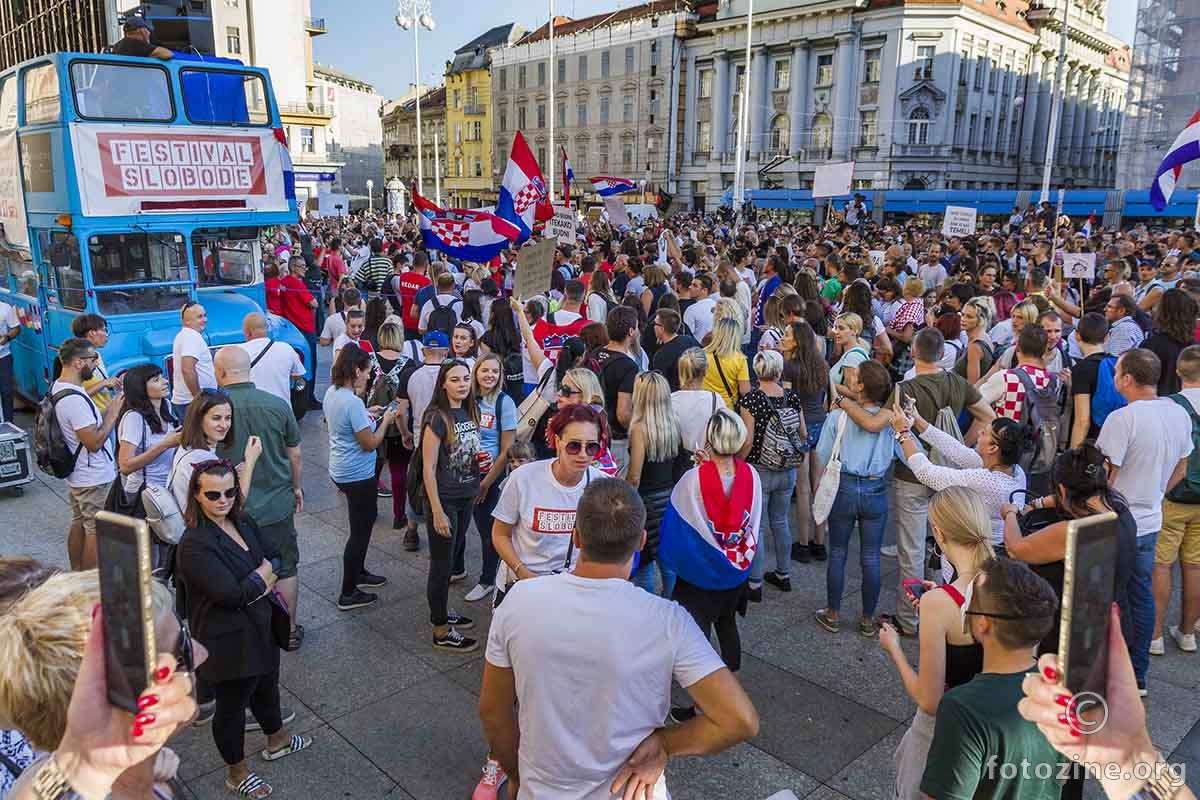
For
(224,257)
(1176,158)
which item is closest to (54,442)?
(224,257)

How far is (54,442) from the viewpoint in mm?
5246

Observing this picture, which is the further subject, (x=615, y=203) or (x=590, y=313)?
(x=615, y=203)

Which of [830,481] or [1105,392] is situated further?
[1105,392]

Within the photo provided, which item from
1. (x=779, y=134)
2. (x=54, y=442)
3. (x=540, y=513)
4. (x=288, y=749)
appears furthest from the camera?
(x=779, y=134)

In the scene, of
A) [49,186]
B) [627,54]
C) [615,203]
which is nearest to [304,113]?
[627,54]

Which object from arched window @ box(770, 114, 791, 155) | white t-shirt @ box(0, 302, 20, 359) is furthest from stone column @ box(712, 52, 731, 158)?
white t-shirt @ box(0, 302, 20, 359)

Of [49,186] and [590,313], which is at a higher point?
[49,186]

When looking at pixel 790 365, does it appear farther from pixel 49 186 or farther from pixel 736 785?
pixel 49 186

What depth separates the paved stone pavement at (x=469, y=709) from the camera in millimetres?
3730

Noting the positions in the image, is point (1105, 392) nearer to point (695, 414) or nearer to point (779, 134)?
point (695, 414)

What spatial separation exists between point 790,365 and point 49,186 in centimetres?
783

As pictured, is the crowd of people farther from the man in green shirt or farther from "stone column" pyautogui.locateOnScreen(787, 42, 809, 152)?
"stone column" pyautogui.locateOnScreen(787, 42, 809, 152)

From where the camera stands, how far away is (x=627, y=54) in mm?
66375

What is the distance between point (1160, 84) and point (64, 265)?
38397 millimetres
